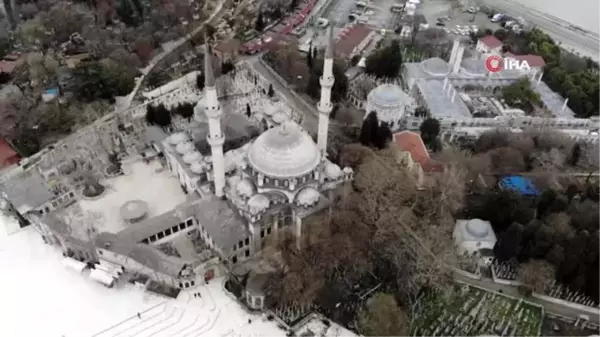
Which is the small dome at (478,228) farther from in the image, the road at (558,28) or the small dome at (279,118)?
the road at (558,28)

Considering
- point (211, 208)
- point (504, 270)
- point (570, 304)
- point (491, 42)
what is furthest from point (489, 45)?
point (211, 208)

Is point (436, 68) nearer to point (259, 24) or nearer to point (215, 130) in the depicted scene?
point (259, 24)

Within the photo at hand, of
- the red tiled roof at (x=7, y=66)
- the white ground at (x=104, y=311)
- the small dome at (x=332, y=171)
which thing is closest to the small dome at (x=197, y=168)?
the white ground at (x=104, y=311)

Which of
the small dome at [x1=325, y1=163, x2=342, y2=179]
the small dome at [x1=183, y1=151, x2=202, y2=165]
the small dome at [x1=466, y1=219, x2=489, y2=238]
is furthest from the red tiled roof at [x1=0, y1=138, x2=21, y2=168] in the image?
the small dome at [x1=466, y1=219, x2=489, y2=238]

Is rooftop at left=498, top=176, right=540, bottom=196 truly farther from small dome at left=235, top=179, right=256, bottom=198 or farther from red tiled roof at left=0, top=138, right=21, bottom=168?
red tiled roof at left=0, top=138, right=21, bottom=168

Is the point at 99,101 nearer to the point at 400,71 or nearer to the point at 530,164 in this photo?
the point at 400,71

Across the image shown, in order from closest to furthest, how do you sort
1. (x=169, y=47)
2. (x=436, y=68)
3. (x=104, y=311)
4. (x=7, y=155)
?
(x=104, y=311) → (x=7, y=155) → (x=436, y=68) → (x=169, y=47)
